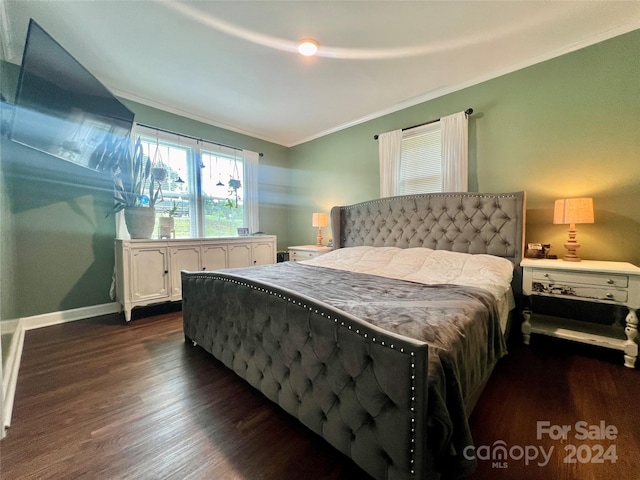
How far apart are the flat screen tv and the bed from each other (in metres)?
1.70

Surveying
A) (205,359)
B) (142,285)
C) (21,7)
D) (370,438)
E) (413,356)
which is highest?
(21,7)

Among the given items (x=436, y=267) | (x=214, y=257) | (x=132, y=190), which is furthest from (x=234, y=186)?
(x=436, y=267)

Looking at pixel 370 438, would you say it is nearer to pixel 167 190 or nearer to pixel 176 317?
pixel 176 317

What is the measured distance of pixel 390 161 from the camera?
353 centimetres

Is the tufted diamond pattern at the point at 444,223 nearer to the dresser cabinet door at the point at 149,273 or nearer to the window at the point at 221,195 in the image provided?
the window at the point at 221,195

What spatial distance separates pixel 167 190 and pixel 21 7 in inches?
80.3

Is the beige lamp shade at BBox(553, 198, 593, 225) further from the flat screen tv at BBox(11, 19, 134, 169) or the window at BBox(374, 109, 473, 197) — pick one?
the flat screen tv at BBox(11, 19, 134, 169)

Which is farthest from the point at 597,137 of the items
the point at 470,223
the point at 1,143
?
the point at 1,143

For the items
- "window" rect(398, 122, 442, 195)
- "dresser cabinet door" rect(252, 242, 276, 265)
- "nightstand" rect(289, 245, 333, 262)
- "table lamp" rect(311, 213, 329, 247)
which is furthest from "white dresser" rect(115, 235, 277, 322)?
"window" rect(398, 122, 442, 195)

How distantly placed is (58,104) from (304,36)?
2135 mm

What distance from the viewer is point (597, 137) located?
2303 millimetres

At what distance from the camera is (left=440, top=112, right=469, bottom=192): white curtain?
9.60 feet

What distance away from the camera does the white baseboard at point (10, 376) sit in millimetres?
1362

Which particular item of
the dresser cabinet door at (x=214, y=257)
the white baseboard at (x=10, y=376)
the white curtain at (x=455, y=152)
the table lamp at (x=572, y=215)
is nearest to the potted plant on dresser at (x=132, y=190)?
the dresser cabinet door at (x=214, y=257)
